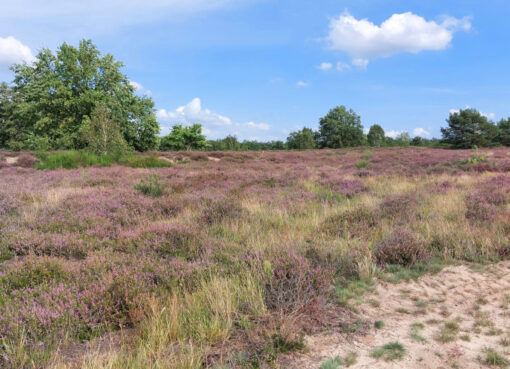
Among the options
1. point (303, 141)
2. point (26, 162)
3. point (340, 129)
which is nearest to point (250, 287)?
point (26, 162)

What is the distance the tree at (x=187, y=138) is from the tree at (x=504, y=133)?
167 ft

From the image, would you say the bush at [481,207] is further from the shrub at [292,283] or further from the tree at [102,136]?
the tree at [102,136]

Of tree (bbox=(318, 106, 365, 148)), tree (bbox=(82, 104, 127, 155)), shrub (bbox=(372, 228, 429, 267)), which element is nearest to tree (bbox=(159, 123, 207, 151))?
tree (bbox=(82, 104, 127, 155))

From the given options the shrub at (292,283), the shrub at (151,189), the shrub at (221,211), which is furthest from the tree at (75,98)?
the shrub at (292,283)

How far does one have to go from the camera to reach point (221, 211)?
23.8ft

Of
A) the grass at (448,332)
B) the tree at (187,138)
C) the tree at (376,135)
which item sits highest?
the tree at (376,135)

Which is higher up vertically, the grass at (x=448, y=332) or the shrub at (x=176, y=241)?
the shrub at (x=176, y=241)

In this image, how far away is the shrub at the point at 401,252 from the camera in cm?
484

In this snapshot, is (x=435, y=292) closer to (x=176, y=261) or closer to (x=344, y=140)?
(x=176, y=261)

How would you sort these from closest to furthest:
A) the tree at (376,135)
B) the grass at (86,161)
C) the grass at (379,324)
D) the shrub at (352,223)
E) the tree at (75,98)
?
the grass at (379,324)
the shrub at (352,223)
the grass at (86,161)
the tree at (75,98)
the tree at (376,135)

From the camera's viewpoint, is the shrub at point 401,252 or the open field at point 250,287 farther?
the shrub at point 401,252

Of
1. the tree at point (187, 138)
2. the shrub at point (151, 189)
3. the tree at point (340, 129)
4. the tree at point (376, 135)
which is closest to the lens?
the shrub at point (151, 189)

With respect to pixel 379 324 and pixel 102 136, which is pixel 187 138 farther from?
pixel 379 324

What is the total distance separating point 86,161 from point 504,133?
64208mm
